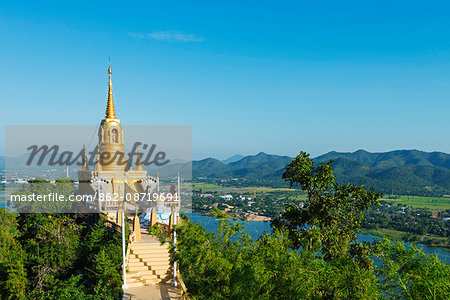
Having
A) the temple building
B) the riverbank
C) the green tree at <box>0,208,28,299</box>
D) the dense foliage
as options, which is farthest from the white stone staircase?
the riverbank

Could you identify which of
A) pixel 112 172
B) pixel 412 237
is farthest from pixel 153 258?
pixel 412 237

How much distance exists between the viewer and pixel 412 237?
2288 inches

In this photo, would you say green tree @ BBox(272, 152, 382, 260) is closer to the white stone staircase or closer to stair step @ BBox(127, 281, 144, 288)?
the white stone staircase

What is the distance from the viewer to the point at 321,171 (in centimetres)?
1308

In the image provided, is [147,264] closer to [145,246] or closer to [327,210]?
[145,246]

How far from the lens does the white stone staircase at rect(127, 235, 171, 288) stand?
13.5 metres

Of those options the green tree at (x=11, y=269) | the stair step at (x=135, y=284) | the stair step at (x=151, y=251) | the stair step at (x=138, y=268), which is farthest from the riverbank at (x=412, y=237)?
the green tree at (x=11, y=269)

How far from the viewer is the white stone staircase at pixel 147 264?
13.5 meters

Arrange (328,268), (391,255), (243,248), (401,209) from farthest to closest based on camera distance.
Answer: (401,209) → (243,248) → (391,255) → (328,268)

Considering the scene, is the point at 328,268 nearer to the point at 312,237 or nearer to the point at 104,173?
the point at 312,237

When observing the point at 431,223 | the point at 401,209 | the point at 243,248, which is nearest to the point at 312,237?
the point at 243,248

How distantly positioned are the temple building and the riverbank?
139 feet

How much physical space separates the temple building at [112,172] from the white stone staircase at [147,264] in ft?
29.0

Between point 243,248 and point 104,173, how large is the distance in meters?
18.3
